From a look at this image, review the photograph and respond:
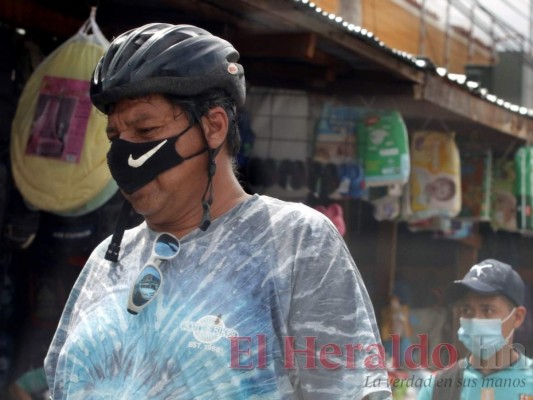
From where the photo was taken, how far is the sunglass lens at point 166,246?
192 centimetres

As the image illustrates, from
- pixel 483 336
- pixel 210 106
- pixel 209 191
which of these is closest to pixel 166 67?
pixel 210 106

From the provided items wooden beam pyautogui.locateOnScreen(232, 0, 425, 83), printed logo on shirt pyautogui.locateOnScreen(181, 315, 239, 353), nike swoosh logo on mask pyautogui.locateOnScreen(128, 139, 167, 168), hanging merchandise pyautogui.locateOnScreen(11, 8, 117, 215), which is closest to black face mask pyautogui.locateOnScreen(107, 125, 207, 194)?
nike swoosh logo on mask pyautogui.locateOnScreen(128, 139, 167, 168)

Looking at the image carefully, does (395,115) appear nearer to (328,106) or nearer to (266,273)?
(328,106)

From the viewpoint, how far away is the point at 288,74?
6.35 metres

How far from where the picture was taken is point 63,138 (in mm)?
4305

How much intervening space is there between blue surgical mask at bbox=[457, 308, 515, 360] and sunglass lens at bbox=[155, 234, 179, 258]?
2.09m

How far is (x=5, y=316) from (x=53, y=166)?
3.59ft

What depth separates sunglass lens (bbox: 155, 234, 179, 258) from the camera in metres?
1.92

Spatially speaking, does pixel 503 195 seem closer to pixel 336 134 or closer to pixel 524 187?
pixel 524 187

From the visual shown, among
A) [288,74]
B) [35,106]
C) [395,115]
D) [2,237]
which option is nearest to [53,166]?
[35,106]

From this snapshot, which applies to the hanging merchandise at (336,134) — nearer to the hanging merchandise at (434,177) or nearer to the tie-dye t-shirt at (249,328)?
the hanging merchandise at (434,177)

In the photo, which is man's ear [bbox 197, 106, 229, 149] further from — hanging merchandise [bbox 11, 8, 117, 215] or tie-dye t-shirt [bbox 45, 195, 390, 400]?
hanging merchandise [bbox 11, 8, 117, 215]

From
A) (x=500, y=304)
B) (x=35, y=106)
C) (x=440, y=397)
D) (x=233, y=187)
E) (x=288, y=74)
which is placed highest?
(x=288, y=74)

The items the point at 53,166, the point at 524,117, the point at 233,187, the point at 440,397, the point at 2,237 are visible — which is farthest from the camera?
the point at 524,117
